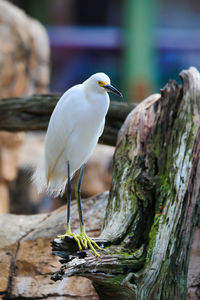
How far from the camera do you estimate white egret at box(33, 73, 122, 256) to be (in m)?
1.46

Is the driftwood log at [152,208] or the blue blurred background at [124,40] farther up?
the blue blurred background at [124,40]

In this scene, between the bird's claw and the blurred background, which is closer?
the bird's claw

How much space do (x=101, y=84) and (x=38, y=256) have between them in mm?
794

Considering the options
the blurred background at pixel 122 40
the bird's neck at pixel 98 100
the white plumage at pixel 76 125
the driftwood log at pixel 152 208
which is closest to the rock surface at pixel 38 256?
the driftwood log at pixel 152 208

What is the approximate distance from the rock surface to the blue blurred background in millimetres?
3623

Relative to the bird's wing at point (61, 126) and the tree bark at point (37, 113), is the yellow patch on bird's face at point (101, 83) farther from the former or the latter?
A: the tree bark at point (37, 113)

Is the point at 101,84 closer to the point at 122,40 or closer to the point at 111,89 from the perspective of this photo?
the point at 111,89

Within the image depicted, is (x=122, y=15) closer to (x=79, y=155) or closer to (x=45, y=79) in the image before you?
(x=45, y=79)

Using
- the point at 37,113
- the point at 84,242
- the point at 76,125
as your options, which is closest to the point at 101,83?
the point at 76,125

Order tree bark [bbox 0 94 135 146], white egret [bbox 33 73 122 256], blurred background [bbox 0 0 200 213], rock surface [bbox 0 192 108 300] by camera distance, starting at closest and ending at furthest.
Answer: white egret [bbox 33 73 122 256], rock surface [bbox 0 192 108 300], tree bark [bbox 0 94 135 146], blurred background [bbox 0 0 200 213]

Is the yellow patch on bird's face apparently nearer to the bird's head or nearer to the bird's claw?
the bird's head

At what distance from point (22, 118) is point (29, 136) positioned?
8.20ft

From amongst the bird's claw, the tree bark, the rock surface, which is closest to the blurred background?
the tree bark

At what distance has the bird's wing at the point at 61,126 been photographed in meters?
1.52
